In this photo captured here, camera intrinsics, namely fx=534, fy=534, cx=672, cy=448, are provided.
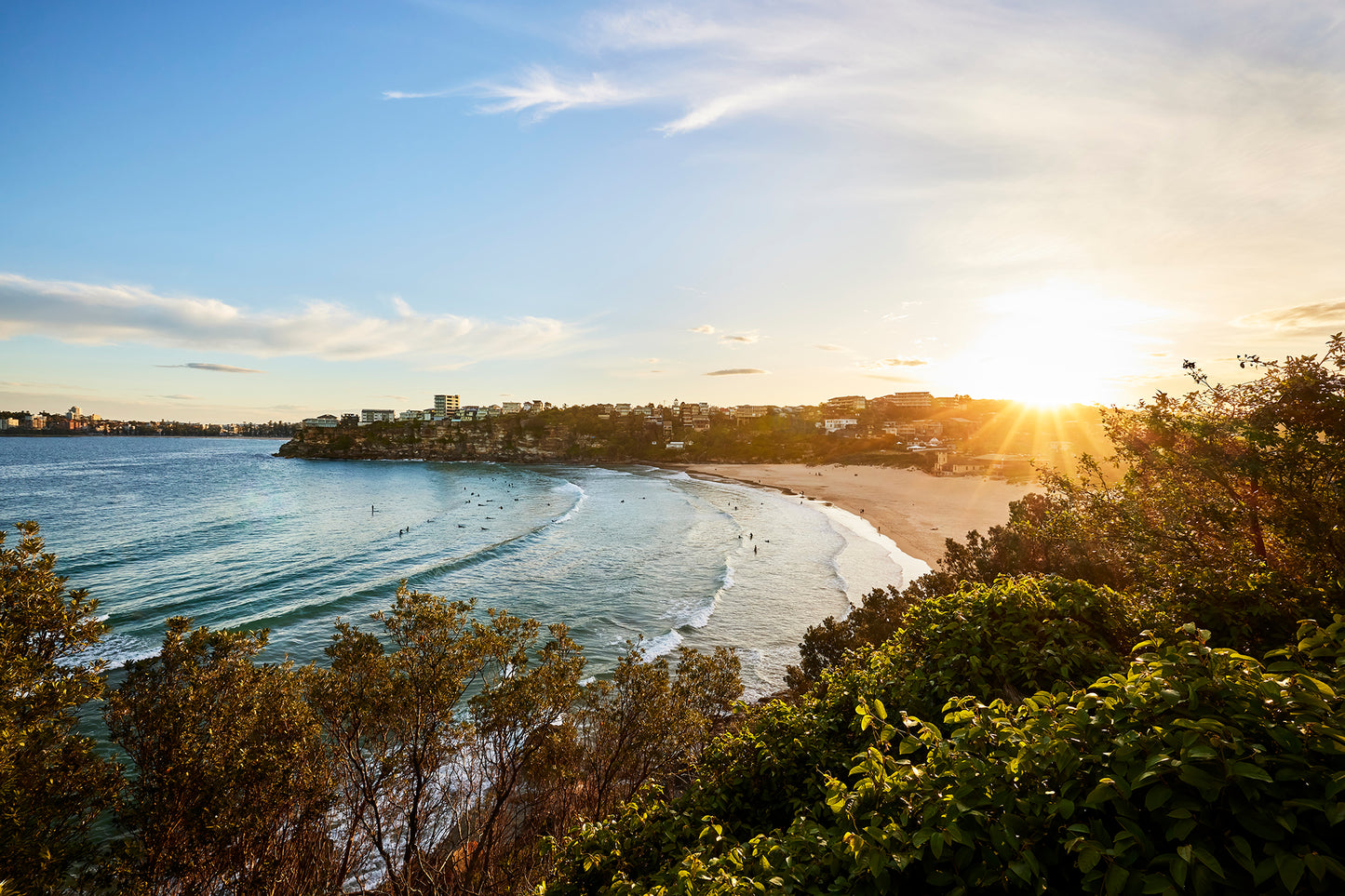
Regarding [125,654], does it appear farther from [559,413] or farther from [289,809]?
[559,413]

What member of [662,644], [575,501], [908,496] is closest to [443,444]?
[575,501]

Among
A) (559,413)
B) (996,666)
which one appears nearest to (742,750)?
(996,666)

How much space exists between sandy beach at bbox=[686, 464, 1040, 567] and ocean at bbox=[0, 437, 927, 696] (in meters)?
3.61

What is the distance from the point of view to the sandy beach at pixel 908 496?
5275 cm

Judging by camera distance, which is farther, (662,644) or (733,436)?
(733,436)

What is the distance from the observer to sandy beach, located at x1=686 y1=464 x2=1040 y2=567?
52.8 meters

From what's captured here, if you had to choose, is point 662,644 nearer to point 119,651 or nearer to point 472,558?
point 472,558

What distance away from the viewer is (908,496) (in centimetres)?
7519

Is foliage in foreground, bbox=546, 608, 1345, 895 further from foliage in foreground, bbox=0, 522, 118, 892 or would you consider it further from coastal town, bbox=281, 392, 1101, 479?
coastal town, bbox=281, 392, 1101, 479

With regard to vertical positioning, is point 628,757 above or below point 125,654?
above

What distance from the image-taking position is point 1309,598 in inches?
265

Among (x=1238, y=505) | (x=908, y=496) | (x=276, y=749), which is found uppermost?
(x=1238, y=505)

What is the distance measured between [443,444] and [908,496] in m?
132

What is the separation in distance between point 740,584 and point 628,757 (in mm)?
25731
